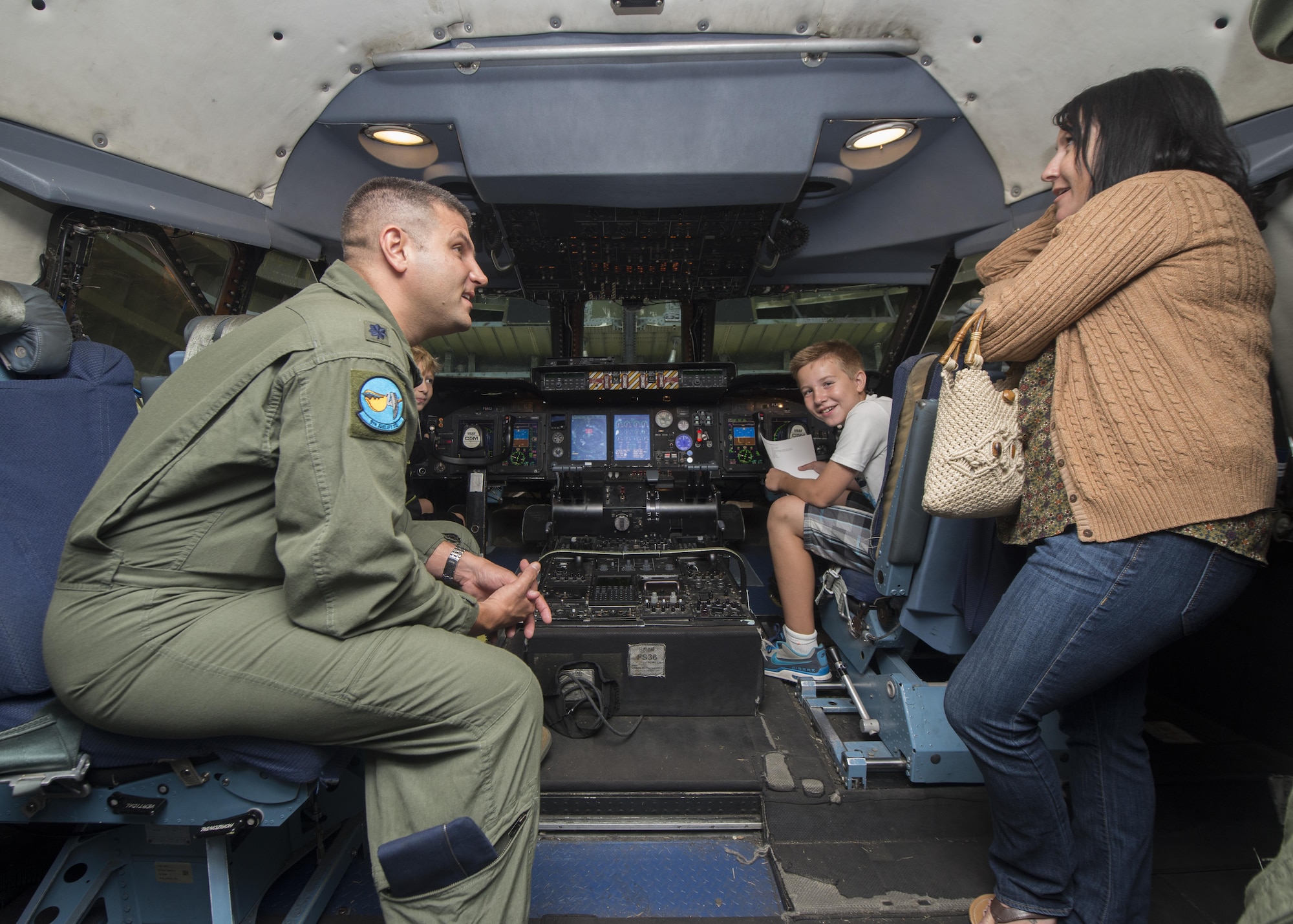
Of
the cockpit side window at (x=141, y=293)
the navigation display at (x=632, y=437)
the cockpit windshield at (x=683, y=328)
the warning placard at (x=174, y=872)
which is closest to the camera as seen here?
the warning placard at (x=174, y=872)

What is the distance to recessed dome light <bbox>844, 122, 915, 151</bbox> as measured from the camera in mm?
2254

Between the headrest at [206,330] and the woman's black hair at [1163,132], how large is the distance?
1904 millimetres

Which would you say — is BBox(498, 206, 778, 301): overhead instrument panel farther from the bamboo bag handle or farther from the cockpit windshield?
the bamboo bag handle

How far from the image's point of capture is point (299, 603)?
97 cm

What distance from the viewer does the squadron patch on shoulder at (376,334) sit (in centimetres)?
105

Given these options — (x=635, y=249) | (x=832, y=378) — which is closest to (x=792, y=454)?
(x=832, y=378)

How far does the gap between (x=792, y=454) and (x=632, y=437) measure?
829 millimetres

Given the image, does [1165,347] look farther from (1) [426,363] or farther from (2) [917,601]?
(1) [426,363]

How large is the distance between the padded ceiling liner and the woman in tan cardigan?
0.89 meters

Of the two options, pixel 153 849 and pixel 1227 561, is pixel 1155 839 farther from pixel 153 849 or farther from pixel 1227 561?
pixel 153 849

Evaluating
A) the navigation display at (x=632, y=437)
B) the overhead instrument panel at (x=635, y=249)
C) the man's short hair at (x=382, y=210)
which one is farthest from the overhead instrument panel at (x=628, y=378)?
the man's short hair at (x=382, y=210)

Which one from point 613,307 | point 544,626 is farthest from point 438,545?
point 613,307

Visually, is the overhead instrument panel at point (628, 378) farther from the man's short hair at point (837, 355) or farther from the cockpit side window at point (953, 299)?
the cockpit side window at point (953, 299)

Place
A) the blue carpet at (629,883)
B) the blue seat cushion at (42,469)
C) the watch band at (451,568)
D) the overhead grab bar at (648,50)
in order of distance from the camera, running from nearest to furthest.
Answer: the blue seat cushion at (42,469), the blue carpet at (629,883), the watch band at (451,568), the overhead grab bar at (648,50)
